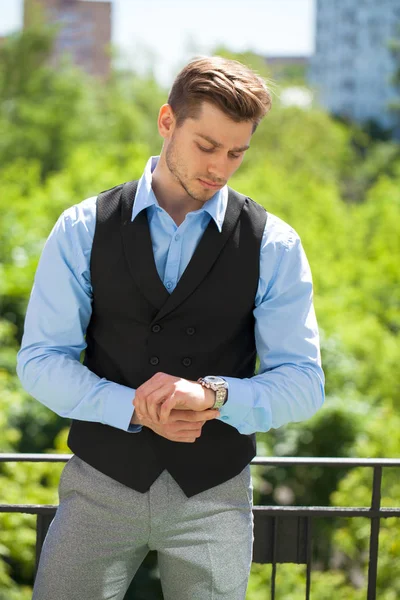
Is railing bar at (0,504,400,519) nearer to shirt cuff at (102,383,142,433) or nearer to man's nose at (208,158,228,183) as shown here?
shirt cuff at (102,383,142,433)

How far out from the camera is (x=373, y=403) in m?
11.0

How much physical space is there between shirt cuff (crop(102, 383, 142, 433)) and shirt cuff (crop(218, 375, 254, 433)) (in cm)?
20

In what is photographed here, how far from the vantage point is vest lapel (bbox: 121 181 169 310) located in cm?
175

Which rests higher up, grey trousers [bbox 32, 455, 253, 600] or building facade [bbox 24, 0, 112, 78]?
grey trousers [bbox 32, 455, 253, 600]

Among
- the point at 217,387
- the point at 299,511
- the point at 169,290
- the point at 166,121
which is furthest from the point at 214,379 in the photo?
the point at 299,511

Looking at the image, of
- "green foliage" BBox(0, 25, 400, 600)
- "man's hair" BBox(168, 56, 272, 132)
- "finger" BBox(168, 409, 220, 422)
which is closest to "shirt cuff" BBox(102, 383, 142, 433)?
"finger" BBox(168, 409, 220, 422)

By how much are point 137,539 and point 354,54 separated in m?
81.8

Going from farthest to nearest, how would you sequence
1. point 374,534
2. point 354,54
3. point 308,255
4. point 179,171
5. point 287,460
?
1. point 354,54
2. point 308,255
3. point 374,534
4. point 287,460
5. point 179,171

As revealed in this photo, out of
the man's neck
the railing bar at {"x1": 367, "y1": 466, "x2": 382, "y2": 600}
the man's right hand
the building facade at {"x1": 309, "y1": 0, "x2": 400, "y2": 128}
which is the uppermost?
the man's neck

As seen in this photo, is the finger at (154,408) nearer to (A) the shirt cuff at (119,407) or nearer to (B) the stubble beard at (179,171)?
(A) the shirt cuff at (119,407)

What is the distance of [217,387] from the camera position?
166cm

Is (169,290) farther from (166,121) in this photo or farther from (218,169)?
(166,121)

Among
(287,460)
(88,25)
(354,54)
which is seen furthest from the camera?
(354,54)

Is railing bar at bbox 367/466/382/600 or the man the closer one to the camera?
the man
